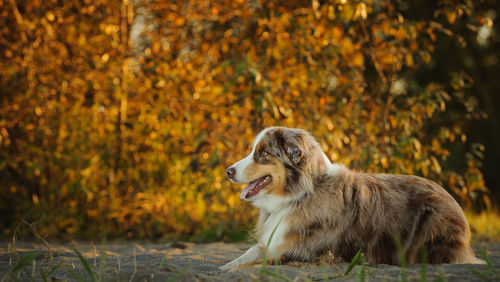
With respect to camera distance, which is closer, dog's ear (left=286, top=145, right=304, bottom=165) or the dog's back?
the dog's back

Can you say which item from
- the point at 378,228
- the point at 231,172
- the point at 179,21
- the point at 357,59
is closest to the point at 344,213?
the point at 378,228

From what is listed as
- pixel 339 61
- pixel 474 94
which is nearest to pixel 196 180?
pixel 339 61

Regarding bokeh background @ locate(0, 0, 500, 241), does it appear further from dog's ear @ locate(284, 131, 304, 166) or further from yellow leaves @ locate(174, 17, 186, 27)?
dog's ear @ locate(284, 131, 304, 166)

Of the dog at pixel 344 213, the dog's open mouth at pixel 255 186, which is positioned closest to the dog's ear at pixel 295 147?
the dog at pixel 344 213

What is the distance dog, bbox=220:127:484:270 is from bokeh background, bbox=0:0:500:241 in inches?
81.3

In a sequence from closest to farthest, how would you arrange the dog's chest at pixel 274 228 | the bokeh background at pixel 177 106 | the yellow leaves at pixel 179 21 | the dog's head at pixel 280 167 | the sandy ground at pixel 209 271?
the sandy ground at pixel 209 271, the dog's chest at pixel 274 228, the dog's head at pixel 280 167, the bokeh background at pixel 177 106, the yellow leaves at pixel 179 21

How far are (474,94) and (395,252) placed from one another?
10853 mm

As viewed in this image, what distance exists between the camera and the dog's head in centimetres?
378

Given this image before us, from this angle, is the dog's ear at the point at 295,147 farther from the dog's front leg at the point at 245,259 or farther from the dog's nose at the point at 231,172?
the dog's front leg at the point at 245,259

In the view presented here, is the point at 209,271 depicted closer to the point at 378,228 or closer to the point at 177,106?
the point at 378,228

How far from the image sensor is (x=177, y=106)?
663 cm

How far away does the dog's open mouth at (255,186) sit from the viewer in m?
3.87

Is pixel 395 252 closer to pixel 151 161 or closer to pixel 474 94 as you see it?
pixel 151 161

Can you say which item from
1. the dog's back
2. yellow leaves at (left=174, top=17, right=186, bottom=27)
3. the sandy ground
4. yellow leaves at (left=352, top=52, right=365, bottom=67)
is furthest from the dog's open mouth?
yellow leaves at (left=174, top=17, right=186, bottom=27)
